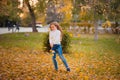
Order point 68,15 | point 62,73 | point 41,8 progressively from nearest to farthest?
point 62,73 → point 68,15 → point 41,8

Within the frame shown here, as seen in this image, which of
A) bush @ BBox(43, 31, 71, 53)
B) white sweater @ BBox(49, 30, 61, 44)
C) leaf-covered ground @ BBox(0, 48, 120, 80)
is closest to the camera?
leaf-covered ground @ BBox(0, 48, 120, 80)

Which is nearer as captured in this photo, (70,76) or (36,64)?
(70,76)

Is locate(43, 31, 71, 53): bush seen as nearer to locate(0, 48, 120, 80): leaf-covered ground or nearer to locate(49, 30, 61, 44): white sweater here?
locate(0, 48, 120, 80): leaf-covered ground

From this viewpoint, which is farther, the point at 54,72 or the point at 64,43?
the point at 64,43

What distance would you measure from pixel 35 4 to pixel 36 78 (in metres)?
30.8

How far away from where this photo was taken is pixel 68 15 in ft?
106

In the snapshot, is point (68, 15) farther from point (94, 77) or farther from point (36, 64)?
point (94, 77)

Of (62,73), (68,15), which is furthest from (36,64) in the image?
(68,15)

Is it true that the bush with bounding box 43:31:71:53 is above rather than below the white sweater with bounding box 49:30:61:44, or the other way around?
below

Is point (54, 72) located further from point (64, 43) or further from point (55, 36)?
point (64, 43)

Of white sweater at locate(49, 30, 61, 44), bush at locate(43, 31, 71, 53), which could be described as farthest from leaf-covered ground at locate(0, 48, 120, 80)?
bush at locate(43, 31, 71, 53)

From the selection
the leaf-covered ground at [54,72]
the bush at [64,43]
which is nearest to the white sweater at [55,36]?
the leaf-covered ground at [54,72]

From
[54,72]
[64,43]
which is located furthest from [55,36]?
[64,43]

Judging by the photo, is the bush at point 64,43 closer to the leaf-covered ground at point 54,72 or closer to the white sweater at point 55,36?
the leaf-covered ground at point 54,72
